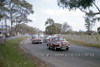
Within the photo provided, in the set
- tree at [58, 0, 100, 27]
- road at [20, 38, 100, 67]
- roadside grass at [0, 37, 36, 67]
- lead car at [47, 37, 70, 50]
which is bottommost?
road at [20, 38, 100, 67]

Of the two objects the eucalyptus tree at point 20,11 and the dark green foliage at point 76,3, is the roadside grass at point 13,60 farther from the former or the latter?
the eucalyptus tree at point 20,11

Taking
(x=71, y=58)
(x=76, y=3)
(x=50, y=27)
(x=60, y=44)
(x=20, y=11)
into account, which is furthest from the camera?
(x=50, y=27)

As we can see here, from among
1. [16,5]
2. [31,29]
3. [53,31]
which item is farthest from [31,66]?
[31,29]

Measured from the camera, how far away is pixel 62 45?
49.4 feet

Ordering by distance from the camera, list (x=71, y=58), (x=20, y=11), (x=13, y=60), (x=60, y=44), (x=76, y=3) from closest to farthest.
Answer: (x=13, y=60), (x=71, y=58), (x=60, y=44), (x=76, y=3), (x=20, y=11)

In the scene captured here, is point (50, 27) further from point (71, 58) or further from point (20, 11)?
point (71, 58)

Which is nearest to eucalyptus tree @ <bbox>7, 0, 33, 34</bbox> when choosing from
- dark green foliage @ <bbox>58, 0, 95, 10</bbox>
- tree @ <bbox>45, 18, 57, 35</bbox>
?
dark green foliage @ <bbox>58, 0, 95, 10</bbox>

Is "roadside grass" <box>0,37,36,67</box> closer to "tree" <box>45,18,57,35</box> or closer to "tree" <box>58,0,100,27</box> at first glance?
"tree" <box>58,0,100,27</box>

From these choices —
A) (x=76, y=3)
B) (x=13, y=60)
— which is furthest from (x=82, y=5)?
(x=13, y=60)

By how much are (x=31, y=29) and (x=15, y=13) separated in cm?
10321

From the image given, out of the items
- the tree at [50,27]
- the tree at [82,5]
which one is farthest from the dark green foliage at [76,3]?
the tree at [50,27]

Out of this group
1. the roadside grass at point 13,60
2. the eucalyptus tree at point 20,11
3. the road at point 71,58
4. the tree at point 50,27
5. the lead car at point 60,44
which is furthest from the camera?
the tree at point 50,27

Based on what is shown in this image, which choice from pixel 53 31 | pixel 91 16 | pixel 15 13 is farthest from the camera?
pixel 53 31

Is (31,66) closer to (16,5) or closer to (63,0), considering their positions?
(63,0)
